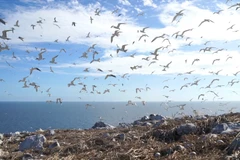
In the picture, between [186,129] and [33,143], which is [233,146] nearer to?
[186,129]

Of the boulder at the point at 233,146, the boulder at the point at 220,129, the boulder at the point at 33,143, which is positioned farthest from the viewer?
the boulder at the point at 33,143

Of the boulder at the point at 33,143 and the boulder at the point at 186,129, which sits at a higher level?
the boulder at the point at 186,129

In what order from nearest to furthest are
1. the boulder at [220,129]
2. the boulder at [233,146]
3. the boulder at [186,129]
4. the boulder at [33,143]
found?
1. the boulder at [233,146]
2. the boulder at [220,129]
3. the boulder at [186,129]
4. the boulder at [33,143]

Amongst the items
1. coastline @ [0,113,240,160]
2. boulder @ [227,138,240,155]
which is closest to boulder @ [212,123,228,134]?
coastline @ [0,113,240,160]

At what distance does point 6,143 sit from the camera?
11023 millimetres

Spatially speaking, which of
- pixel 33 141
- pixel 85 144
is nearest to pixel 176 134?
pixel 85 144

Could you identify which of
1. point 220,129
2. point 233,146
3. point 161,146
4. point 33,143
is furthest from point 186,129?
point 33,143

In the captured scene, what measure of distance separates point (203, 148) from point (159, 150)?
3.09 ft

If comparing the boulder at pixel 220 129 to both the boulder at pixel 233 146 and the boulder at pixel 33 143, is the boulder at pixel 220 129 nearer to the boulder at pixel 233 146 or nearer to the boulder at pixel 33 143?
the boulder at pixel 233 146

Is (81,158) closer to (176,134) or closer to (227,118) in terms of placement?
(176,134)

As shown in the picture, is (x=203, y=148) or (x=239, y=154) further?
(x=203, y=148)

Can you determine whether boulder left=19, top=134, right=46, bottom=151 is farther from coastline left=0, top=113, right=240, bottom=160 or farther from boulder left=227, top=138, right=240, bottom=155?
boulder left=227, top=138, right=240, bottom=155

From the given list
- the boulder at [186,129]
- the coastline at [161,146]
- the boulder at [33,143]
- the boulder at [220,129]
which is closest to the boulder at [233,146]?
the coastline at [161,146]

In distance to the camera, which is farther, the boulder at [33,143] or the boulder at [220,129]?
the boulder at [33,143]
